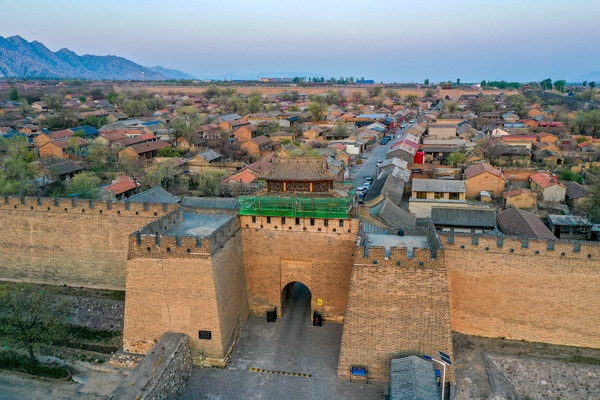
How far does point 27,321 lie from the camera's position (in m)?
14.6

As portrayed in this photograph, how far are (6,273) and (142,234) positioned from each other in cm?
1037

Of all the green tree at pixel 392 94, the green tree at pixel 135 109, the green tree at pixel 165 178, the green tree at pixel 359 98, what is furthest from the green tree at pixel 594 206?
the green tree at pixel 392 94

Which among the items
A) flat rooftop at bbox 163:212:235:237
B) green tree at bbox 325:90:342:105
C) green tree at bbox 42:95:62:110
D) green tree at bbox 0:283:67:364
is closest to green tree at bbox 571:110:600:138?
flat rooftop at bbox 163:212:235:237

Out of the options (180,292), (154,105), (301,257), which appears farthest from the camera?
(154,105)

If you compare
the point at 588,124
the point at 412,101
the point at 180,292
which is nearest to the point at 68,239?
the point at 180,292

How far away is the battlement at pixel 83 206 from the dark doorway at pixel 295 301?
5931mm

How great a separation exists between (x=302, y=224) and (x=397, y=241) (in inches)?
143

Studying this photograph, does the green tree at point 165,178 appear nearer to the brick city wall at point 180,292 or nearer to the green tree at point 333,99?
the brick city wall at point 180,292

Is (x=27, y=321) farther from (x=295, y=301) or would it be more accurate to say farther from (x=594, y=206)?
(x=594, y=206)

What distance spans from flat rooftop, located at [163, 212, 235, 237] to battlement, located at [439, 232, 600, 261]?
8.32 metres

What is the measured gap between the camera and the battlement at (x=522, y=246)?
13.9 metres

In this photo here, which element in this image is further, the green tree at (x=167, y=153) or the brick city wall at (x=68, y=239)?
the green tree at (x=167, y=153)

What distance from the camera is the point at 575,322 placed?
569 inches

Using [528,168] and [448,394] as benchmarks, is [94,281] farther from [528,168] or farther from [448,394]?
[528,168]
